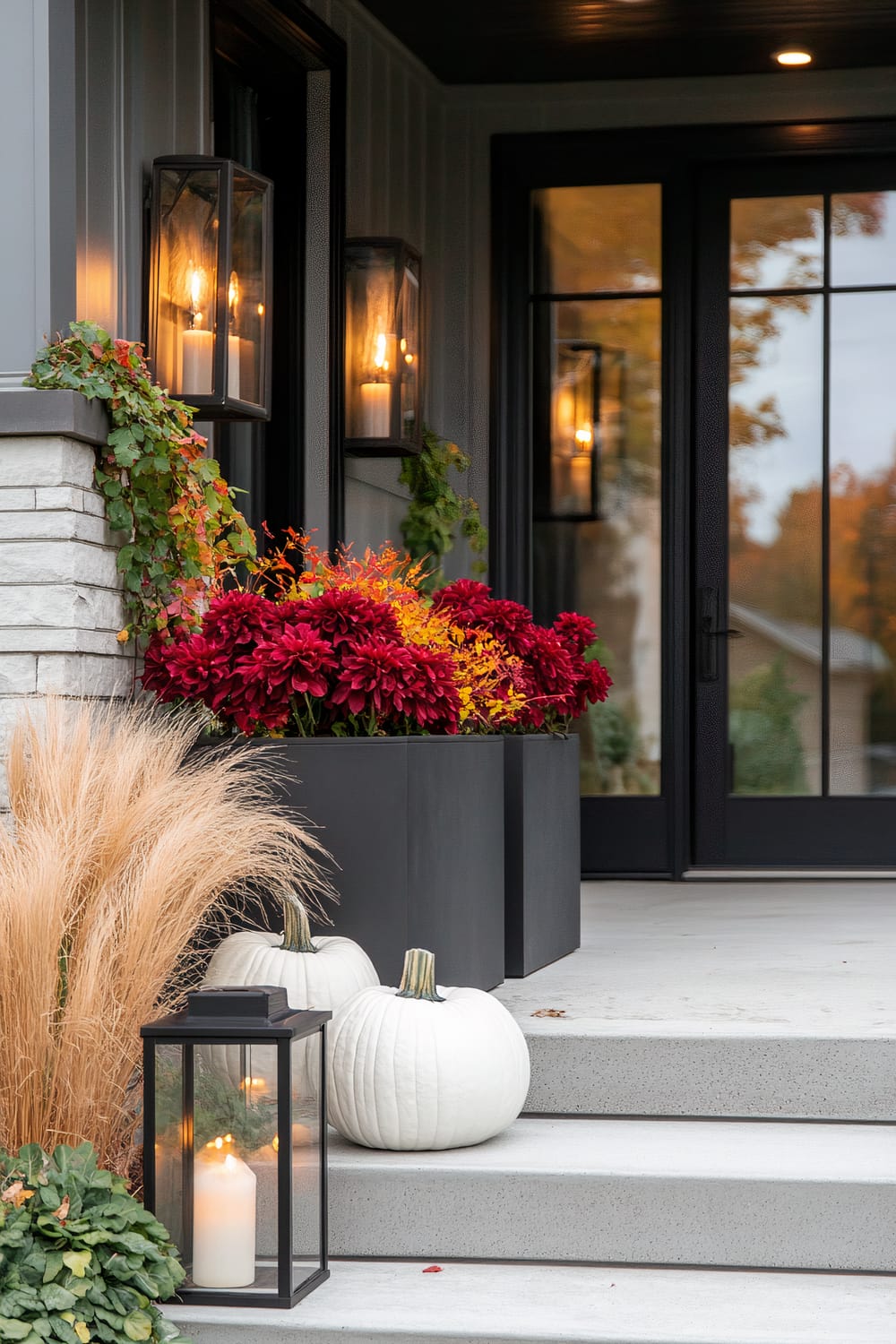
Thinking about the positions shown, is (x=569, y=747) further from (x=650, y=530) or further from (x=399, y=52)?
(x=399, y=52)

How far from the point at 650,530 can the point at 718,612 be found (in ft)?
1.22

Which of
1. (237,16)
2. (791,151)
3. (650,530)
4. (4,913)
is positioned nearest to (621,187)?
(791,151)

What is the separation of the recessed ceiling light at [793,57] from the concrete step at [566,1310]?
4.21 meters

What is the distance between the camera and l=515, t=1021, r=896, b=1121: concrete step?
2895 mm

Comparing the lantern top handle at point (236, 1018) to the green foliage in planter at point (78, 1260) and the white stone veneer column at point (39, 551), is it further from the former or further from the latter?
the white stone veneer column at point (39, 551)

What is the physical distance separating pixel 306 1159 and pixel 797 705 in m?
3.52

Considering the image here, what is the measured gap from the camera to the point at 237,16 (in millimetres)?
4461

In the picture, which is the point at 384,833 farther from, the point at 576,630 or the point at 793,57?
the point at 793,57

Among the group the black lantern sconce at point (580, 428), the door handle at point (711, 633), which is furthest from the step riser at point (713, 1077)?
the black lantern sconce at point (580, 428)

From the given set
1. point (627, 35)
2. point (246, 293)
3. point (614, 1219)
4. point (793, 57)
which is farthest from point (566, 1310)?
point (793, 57)

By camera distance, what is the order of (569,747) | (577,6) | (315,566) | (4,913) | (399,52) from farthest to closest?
(399,52)
(577,6)
(569,747)
(315,566)
(4,913)

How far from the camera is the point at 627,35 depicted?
5336mm

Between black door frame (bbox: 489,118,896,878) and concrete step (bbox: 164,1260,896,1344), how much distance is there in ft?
10.3

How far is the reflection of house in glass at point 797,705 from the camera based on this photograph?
5.59 m
